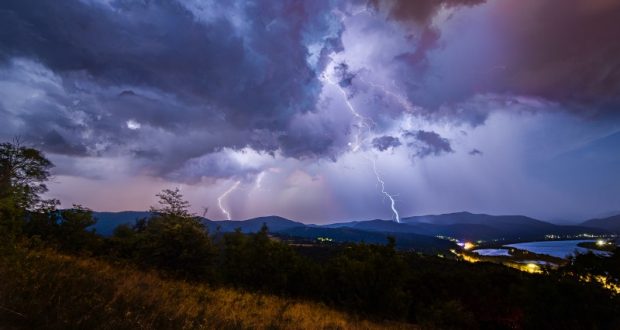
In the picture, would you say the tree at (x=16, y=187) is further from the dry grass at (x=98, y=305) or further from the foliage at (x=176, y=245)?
the foliage at (x=176, y=245)

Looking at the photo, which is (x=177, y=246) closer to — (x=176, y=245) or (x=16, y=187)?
(x=176, y=245)

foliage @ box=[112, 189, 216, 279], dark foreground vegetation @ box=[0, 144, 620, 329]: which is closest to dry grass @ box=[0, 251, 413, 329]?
dark foreground vegetation @ box=[0, 144, 620, 329]

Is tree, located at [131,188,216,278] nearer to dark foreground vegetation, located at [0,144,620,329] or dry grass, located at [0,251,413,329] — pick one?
dark foreground vegetation, located at [0,144,620,329]

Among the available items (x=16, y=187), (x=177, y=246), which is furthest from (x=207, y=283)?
(x=16, y=187)

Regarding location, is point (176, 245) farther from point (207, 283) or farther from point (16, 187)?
point (16, 187)

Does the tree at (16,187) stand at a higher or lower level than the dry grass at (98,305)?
higher

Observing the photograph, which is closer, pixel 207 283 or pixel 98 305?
pixel 98 305

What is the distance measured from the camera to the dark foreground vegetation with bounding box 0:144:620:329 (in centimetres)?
546

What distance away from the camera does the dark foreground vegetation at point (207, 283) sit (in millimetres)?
5461

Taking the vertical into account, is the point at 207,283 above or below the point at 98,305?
below

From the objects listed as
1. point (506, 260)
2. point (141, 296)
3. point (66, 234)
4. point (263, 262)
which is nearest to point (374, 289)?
point (263, 262)

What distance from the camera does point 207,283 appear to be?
1264cm

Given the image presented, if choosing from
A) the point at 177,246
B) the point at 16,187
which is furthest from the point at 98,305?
the point at 177,246

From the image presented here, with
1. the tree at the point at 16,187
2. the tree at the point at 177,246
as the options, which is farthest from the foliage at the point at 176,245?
the tree at the point at 16,187
